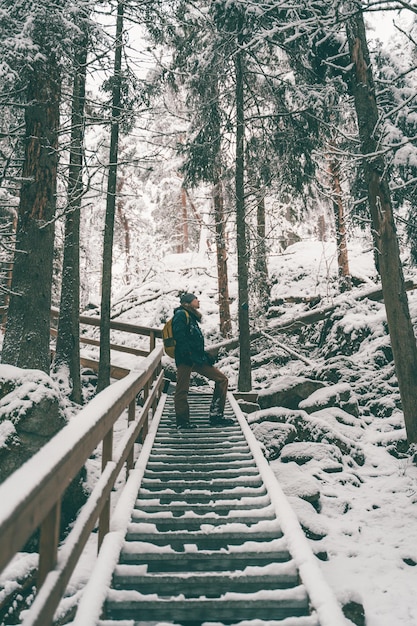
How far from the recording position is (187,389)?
283 inches

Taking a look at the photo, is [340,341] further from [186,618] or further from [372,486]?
[186,618]

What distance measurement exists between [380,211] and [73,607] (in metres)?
7.47

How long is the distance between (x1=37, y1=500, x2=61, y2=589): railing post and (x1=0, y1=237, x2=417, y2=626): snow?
11.2 inches

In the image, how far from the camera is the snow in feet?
13.0

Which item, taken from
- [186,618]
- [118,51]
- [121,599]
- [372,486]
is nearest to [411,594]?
[372,486]

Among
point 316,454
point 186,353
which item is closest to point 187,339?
point 186,353

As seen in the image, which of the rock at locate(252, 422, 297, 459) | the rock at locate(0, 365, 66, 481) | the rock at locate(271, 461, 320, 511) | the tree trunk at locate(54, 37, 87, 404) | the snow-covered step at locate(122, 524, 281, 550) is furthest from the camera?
the tree trunk at locate(54, 37, 87, 404)

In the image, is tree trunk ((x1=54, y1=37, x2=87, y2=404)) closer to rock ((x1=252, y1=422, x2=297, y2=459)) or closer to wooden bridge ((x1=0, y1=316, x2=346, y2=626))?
rock ((x1=252, y1=422, x2=297, y2=459))

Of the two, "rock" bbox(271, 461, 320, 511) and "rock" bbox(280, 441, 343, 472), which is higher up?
"rock" bbox(280, 441, 343, 472)

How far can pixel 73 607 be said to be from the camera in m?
4.43

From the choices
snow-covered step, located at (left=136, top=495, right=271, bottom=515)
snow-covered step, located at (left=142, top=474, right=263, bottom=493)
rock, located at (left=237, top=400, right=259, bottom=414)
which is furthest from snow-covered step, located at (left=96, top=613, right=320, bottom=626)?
rock, located at (left=237, top=400, right=259, bottom=414)

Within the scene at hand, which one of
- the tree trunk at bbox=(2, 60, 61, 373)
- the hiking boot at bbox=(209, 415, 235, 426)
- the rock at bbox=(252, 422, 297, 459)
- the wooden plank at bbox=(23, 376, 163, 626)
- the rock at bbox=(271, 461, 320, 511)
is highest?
the tree trunk at bbox=(2, 60, 61, 373)

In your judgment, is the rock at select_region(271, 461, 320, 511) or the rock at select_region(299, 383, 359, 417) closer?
the rock at select_region(271, 461, 320, 511)

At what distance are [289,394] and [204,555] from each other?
752cm
